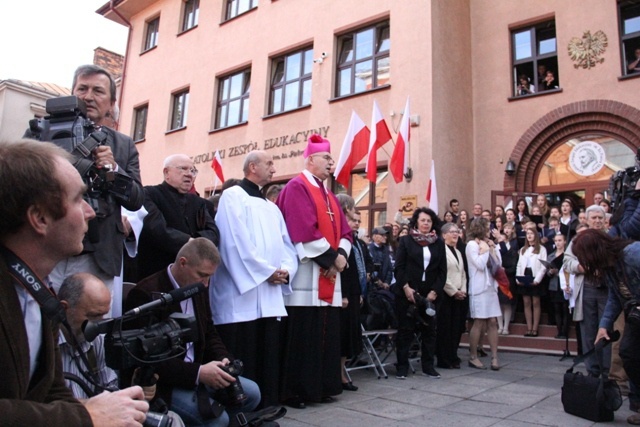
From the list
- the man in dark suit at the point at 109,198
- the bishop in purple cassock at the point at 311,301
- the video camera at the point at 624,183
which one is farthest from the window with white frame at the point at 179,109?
the man in dark suit at the point at 109,198

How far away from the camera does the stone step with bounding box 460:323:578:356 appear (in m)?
7.93

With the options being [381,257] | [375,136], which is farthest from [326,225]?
[375,136]

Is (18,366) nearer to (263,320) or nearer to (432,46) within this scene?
(263,320)

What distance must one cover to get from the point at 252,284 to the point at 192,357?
1091 mm

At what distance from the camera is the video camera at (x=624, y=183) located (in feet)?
16.0

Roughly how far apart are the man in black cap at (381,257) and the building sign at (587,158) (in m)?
5.24

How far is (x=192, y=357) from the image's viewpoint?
322 centimetres

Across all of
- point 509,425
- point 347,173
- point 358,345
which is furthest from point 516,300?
point 509,425

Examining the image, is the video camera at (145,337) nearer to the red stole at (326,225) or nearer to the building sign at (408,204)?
the red stole at (326,225)

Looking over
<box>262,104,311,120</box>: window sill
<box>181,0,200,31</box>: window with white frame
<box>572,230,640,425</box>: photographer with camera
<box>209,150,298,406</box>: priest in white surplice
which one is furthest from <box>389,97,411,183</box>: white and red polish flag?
<box>181,0,200,31</box>: window with white frame

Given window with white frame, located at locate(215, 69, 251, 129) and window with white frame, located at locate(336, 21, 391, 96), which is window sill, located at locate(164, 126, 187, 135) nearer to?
window with white frame, located at locate(215, 69, 251, 129)

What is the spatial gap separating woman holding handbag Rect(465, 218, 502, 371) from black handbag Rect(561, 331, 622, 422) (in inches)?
88.1

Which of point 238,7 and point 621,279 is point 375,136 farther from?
point 238,7

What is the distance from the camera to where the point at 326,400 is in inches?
186
